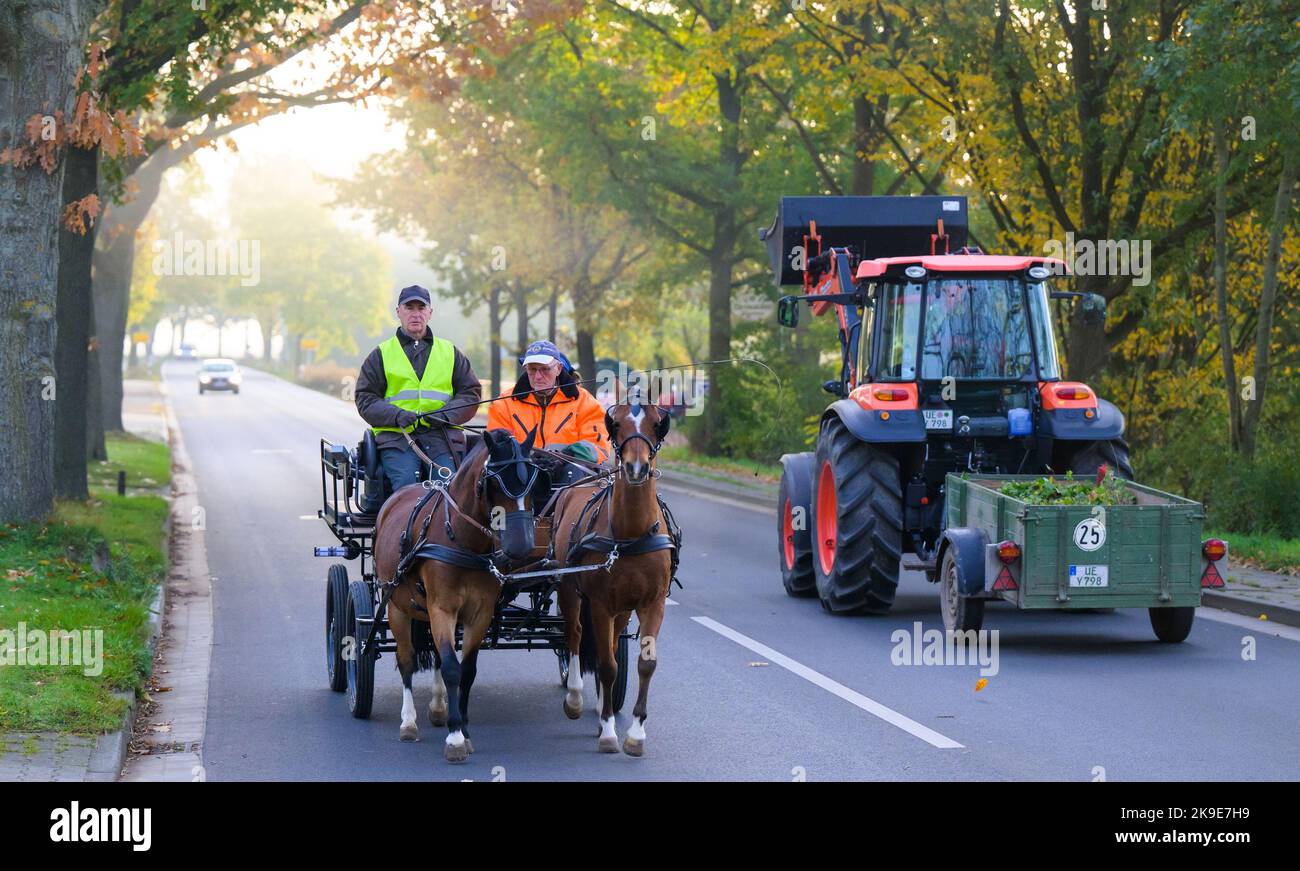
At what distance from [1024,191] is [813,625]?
12.6m

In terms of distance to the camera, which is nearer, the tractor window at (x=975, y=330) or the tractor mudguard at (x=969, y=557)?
the tractor mudguard at (x=969, y=557)

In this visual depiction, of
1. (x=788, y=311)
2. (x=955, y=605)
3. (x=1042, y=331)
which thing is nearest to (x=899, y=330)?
(x=1042, y=331)

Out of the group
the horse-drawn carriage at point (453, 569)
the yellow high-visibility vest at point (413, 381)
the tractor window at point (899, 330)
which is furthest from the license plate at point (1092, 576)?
the yellow high-visibility vest at point (413, 381)

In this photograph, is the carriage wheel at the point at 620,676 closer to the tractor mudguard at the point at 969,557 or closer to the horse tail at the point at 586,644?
the horse tail at the point at 586,644

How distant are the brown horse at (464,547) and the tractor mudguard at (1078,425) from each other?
21.7 ft

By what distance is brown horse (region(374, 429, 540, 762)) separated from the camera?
8312 mm

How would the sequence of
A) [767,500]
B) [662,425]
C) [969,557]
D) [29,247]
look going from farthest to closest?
[767,500]
[29,247]
[969,557]
[662,425]

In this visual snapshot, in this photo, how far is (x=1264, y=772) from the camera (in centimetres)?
832

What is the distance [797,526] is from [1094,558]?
4.20 m

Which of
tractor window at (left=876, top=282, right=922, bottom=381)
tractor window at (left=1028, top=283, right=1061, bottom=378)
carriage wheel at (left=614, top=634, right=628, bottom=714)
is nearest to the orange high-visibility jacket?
carriage wheel at (left=614, top=634, right=628, bottom=714)

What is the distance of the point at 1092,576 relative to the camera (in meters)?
11.9

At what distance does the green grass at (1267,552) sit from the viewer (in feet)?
54.0

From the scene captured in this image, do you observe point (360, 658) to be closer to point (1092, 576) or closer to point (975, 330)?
point (1092, 576)

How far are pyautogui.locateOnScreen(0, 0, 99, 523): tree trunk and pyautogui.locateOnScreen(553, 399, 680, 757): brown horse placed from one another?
25.7 ft
